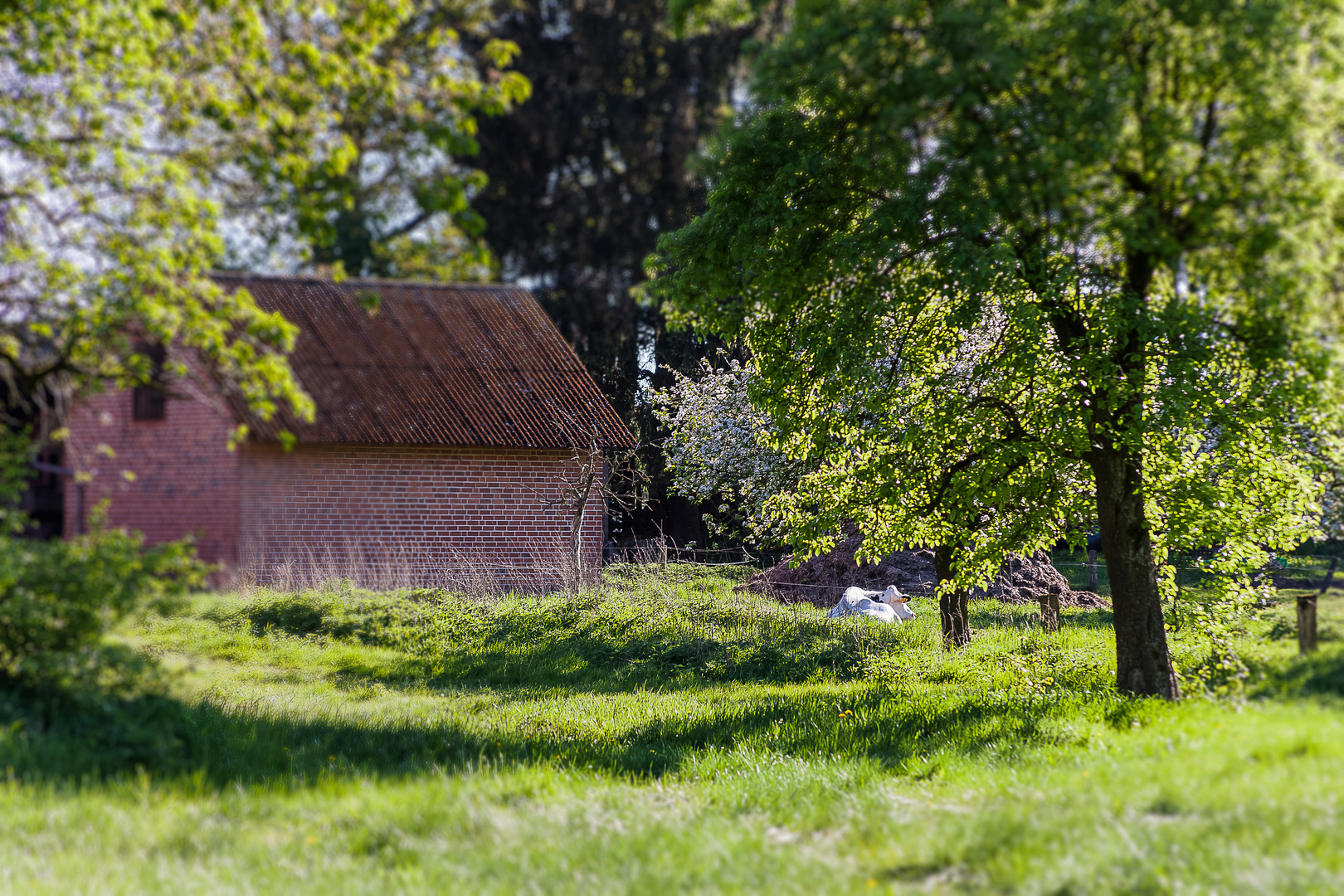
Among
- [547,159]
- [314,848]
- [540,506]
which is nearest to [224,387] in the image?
[314,848]

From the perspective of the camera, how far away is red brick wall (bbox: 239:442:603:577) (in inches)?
287

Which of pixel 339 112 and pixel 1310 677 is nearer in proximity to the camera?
pixel 1310 677

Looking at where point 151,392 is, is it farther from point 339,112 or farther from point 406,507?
point 406,507

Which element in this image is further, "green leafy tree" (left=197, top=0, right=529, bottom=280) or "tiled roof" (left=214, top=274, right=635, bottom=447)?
"tiled roof" (left=214, top=274, right=635, bottom=447)

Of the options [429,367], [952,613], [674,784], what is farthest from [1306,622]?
[429,367]

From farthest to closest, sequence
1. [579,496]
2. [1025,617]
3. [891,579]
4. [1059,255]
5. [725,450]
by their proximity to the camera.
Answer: [725,450] → [891,579] → [579,496] → [1025,617] → [1059,255]

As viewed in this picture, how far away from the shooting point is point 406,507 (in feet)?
35.7

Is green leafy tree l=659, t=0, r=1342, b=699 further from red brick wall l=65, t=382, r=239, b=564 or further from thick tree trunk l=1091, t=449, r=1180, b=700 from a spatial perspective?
red brick wall l=65, t=382, r=239, b=564

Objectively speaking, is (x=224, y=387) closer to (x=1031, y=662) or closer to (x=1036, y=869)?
(x=1036, y=869)

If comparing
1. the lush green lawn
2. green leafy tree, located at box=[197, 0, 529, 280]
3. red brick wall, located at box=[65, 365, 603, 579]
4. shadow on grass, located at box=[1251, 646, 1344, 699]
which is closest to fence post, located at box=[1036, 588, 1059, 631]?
the lush green lawn

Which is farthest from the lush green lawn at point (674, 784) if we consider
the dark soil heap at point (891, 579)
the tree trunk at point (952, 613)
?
the dark soil heap at point (891, 579)

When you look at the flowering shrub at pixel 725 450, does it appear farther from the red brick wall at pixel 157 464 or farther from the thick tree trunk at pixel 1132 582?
the red brick wall at pixel 157 464

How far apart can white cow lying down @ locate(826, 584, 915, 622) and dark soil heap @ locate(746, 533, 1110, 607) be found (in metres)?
1.34

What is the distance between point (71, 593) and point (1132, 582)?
7.92 metres
